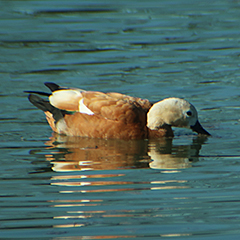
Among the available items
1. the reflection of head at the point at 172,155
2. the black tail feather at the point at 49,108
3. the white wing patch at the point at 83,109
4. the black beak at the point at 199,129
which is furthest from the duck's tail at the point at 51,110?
the black beak at the point at 199,129

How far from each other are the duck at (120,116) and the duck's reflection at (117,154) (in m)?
0.14

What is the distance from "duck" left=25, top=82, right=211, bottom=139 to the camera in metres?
9.30

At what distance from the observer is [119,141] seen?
9367 millimetres

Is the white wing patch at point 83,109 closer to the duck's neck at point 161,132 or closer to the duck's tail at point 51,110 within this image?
the duck's tail at point 51,110

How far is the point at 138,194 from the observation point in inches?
259

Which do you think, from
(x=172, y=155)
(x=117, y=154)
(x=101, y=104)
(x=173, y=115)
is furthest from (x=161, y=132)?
(x=117, y=154)

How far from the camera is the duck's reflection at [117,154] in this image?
26.0ft

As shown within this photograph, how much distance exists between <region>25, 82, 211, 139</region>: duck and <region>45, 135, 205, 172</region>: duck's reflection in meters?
0.14

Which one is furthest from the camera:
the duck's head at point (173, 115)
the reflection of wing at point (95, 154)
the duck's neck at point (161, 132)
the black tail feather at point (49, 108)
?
the black tail feather at point (49, 108)

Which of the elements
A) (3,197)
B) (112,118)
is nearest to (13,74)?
(112,118)

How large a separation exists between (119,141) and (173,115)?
98 centimetres

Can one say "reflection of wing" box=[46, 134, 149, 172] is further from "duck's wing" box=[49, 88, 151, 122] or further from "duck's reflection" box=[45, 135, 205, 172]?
"duck's wing" box=[49, 88, 151, 122]

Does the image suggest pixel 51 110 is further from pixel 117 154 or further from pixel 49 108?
pixel 117 154

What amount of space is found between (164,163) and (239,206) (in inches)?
80.9
